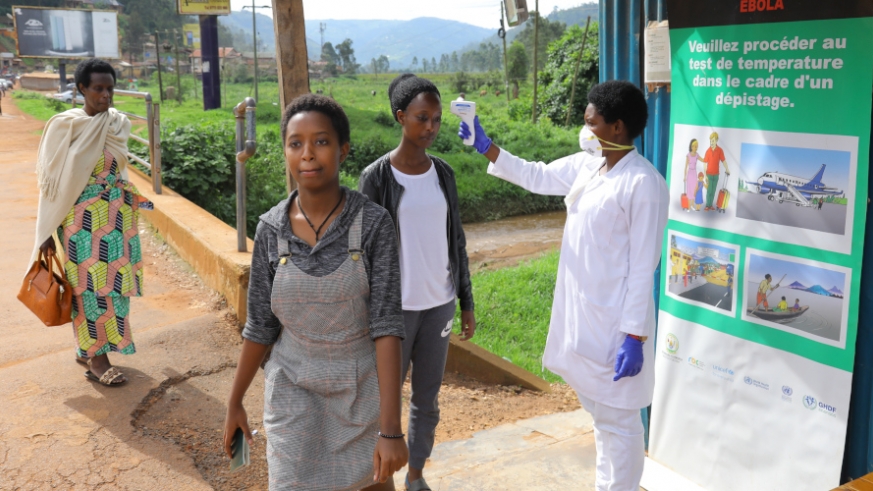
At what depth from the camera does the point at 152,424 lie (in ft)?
12.3

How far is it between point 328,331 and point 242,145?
3.30 meters

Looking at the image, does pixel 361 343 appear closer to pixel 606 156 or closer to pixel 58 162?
pixel 606 156

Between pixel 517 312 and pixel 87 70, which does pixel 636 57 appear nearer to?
pixel 87 70

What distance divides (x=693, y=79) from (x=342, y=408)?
76.6 inches

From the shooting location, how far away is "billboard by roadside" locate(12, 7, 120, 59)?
3497 centimetres

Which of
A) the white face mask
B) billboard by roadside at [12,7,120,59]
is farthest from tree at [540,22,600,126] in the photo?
billboard by roadside at [12,7,120,59]

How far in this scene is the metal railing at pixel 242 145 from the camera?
4.81 metres

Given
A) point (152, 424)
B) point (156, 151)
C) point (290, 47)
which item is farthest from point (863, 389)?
point (156, 151)

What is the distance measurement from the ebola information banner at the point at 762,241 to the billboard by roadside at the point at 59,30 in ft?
121

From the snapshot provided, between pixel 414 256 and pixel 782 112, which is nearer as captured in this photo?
pixel 782 112

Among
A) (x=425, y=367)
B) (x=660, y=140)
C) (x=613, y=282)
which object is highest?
(x=660, y=140)

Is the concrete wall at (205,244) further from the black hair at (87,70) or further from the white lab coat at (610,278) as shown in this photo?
the white lab coat at (610,278)

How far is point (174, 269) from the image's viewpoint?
20.3 feet

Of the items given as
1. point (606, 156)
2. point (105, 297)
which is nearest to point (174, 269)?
point (105, 297)
